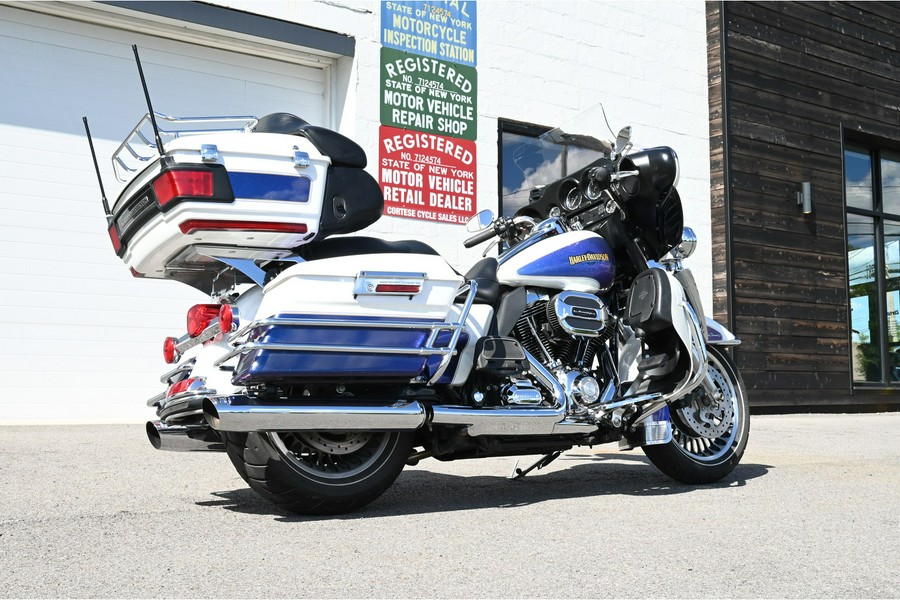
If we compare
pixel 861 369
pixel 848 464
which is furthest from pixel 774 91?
pixel 848 464

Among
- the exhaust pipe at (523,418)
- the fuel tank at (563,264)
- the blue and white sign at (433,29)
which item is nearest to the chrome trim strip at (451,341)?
the exhaust pipe at (523,418)

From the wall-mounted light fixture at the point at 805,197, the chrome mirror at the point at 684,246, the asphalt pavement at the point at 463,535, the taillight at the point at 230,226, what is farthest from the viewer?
the wall-mounted light fixture at the point at 805,197

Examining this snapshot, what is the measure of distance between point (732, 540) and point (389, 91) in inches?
247

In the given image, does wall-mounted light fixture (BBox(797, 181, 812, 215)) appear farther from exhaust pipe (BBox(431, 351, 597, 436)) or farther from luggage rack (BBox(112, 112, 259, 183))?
luggage rack (BBox(112, 112, 259, 183))

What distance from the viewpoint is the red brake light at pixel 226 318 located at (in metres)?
3.39

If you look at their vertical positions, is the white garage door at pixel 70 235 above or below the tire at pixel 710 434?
above

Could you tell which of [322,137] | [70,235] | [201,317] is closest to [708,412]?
[322,137]

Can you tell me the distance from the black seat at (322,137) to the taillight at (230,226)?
0.33 m

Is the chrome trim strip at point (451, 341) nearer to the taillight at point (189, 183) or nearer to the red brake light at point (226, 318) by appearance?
the red brake light at point (226, 318)

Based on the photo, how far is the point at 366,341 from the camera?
3410 millimetres

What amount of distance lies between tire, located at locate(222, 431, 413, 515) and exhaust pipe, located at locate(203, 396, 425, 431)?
0.50ft

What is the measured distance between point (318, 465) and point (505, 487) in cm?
122

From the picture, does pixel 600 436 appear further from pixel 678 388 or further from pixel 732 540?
pixel 732 540

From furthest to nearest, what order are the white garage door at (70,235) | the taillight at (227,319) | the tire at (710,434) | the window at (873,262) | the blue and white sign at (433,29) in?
the window at (873,262) → the blue and white sign at (433,29) → the white garage door at (70,235) → the tire at (710,434) → the taillight at (227,319)
